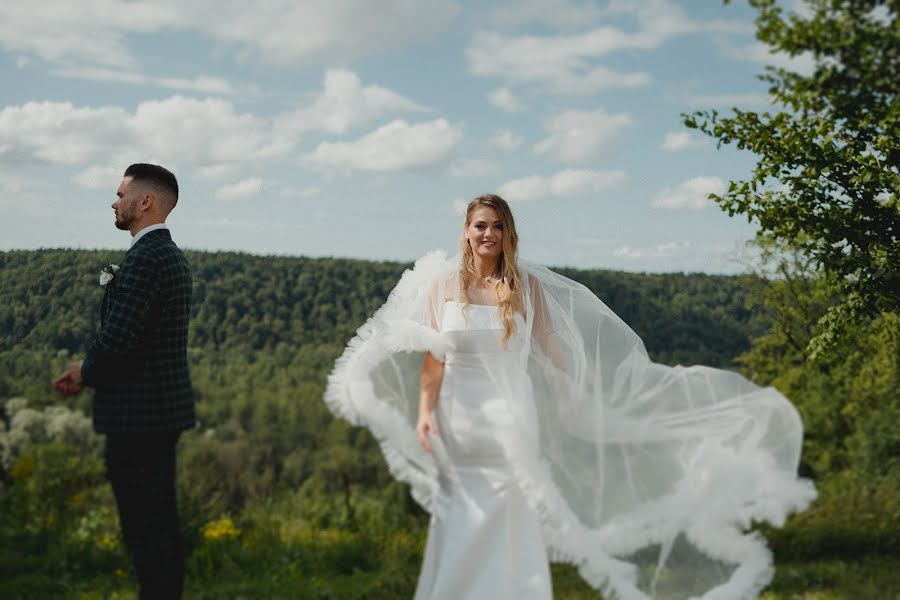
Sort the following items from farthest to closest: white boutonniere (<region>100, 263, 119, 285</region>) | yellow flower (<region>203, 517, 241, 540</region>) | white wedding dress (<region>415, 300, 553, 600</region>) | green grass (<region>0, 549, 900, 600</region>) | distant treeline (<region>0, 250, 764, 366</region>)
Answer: distant treeline (<region>0, 250, 764, 366</region>), yellow flower (<region>203, 517, 241, 540</region>), green grass (<region>0, 549, 900, 600</region>), white wedding dress (<region>415, 300, 553, 600</region>), white boutonniere (<region>100, 263, 119, 285</region>)

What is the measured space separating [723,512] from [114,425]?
2617 mm

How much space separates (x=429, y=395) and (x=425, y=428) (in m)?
0.16

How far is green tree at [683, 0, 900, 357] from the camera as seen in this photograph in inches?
128

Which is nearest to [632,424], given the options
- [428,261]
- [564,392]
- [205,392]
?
[564,392]

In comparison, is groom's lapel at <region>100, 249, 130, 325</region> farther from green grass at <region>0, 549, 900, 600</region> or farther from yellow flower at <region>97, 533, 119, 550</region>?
yellow flower at <region>97, 533, 119, 550</region>

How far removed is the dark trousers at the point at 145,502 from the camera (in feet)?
10.4

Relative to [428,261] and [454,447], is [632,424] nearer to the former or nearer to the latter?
[454,447]

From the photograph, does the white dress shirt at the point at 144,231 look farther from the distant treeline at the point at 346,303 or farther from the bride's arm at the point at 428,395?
the distant treeline at the point at 346,303

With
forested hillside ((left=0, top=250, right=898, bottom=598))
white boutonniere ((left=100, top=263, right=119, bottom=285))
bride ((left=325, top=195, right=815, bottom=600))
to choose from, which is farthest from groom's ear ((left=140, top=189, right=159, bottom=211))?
forested hillside ((left=0, top=250, right=898, bottom=598))

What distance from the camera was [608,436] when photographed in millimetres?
3611

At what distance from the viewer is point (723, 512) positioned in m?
3.30

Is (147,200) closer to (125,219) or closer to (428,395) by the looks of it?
(125,219)

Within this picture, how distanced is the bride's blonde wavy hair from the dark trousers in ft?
5.17

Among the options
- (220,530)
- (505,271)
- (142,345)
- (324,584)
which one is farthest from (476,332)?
(220,530)
